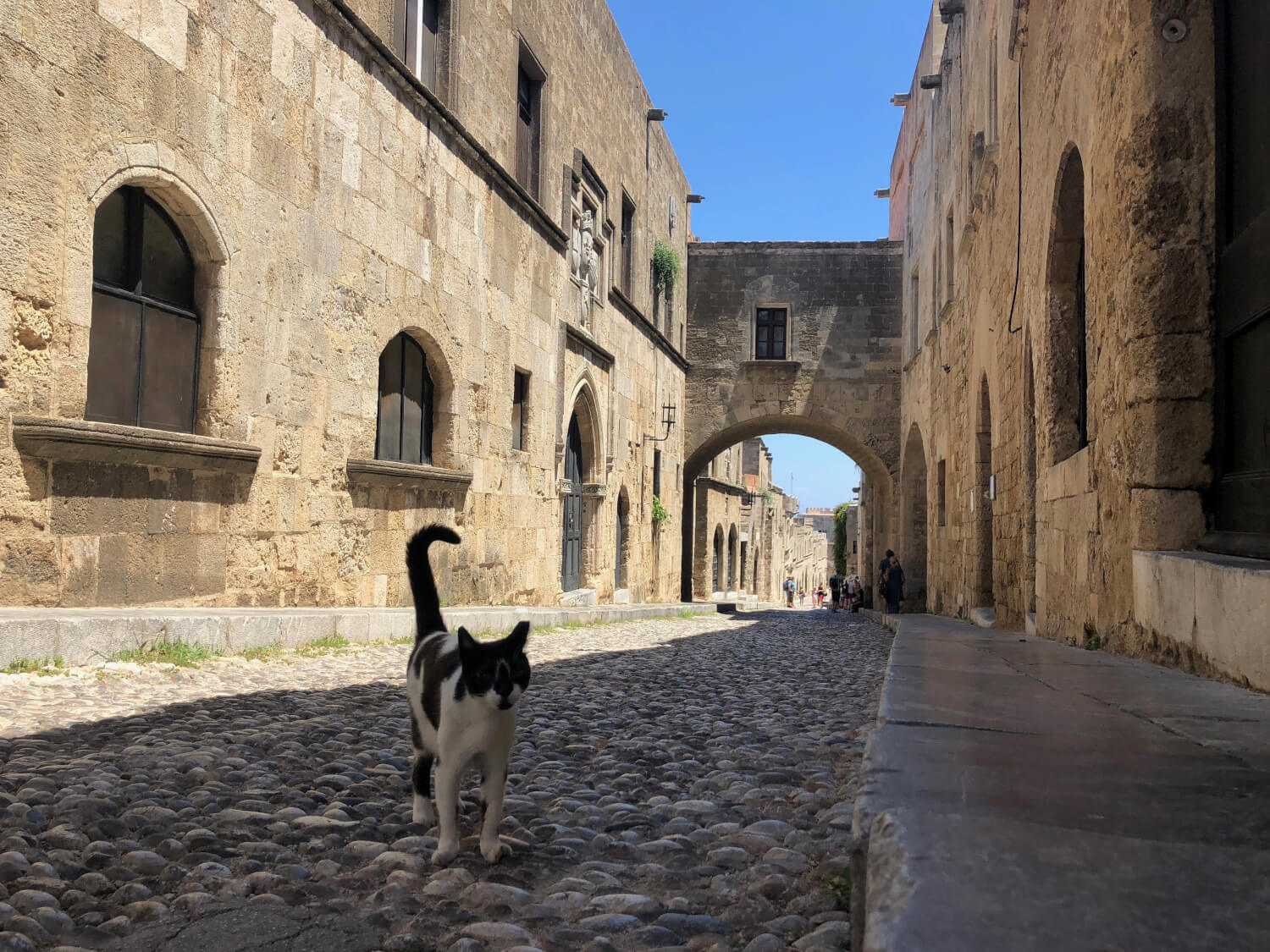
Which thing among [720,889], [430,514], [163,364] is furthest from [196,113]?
[720,889]

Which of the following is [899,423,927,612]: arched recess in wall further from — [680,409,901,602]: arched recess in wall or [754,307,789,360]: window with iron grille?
[754,307,789,360]: window with iron grille

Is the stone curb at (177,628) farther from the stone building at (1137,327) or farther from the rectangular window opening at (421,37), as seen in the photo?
the rectangular window opening at (421,37)

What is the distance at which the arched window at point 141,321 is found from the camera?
19.6ft

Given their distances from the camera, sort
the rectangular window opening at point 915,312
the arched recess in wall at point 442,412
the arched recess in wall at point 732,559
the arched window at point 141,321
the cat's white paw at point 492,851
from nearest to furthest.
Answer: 1. the cat's white paw at point 492,851
2. the arched window at point 141,321
3. the arched recess in wall at point 442,412
4. the rectangular window opening at point 915,312
5. the arched recess in wall at point 732,559

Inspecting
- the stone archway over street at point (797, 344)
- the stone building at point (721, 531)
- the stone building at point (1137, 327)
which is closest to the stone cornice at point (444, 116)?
the stone building at point (1137, 327)

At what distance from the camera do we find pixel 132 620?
500cm

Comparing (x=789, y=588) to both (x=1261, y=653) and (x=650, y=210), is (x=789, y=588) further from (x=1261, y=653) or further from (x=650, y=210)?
(x=1261, y=653)

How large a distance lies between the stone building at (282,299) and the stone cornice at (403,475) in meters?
0.03

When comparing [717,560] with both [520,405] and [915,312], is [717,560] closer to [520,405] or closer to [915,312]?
[915,312]

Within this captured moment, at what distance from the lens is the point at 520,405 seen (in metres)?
12.8

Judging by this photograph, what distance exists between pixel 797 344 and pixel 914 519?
5.10 metres

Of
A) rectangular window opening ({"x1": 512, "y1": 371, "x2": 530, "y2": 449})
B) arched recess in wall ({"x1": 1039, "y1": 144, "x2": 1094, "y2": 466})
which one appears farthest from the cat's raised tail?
rectangular window opening ({"x1": 512, "y1": 371, "x2": 530, "y2": 449})

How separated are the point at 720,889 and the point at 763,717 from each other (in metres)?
2.60

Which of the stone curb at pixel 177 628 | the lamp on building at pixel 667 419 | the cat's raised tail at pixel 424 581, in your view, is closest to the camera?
the cat's raised tail at pixel 424 581
